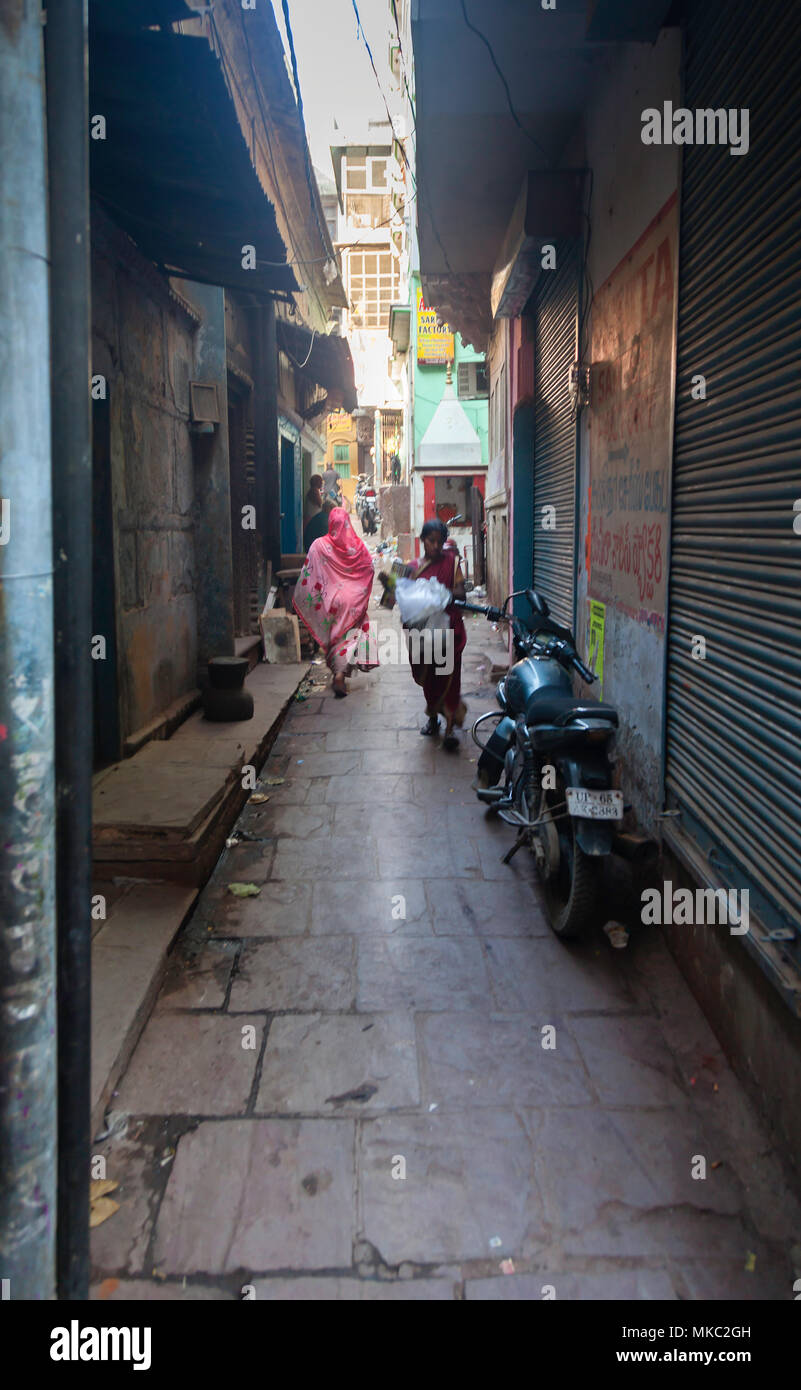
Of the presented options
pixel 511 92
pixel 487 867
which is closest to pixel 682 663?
pixel 487 867

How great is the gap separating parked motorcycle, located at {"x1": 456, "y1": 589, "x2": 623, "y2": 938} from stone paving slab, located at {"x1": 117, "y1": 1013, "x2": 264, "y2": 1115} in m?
1.44

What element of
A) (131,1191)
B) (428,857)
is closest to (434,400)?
(428,857)

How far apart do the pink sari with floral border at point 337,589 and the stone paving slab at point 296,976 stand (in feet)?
18.4

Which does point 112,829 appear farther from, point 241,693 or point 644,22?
point 644,22

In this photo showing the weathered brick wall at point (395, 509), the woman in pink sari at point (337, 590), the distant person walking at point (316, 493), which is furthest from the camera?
the weathered brick wall at point (395, 509)

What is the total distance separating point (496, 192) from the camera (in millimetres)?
7309

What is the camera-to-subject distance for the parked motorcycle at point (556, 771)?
3680mm

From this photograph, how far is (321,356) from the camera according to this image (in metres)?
14.6

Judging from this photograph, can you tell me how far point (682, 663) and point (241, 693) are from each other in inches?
164

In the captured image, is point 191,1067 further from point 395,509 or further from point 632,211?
point 395,509

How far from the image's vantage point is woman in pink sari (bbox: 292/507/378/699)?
9.37 metres

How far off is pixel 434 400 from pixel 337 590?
51.8 feet

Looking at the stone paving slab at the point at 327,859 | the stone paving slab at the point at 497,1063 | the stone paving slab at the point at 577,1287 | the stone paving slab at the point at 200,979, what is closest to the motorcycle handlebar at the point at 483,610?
the stone paving slab at the point at 327,859

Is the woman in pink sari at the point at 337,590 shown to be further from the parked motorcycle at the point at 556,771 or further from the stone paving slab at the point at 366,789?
the parked motorcycle at the point at 556,771
